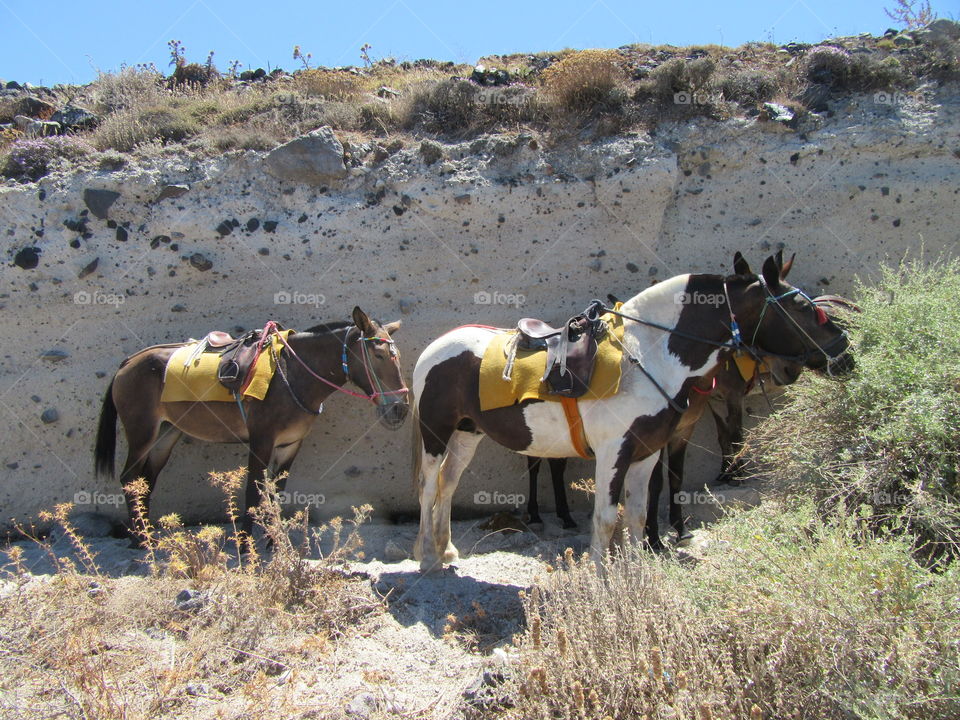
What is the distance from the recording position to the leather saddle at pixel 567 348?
4.73m

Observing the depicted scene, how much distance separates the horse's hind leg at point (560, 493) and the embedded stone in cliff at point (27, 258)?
17.3ft

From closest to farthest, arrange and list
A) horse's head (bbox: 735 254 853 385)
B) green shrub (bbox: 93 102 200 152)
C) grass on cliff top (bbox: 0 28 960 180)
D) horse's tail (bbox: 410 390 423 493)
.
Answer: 1. horse's head (bbox: 735 254 853 385)
2. horse's tail (bbox: 410 390 423 493)
3. grass on cliff top (bbox: 0 28 960 180)
4. green shrub (bbox: 93 102 200 152)

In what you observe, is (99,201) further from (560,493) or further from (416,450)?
(560,493)

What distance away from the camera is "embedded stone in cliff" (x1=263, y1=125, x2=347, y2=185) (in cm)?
720

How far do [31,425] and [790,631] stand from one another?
6.79m

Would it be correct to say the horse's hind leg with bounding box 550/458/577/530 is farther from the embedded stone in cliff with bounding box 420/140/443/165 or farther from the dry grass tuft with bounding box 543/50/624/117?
the dry grass tuft with bounding box 543/50/624/117

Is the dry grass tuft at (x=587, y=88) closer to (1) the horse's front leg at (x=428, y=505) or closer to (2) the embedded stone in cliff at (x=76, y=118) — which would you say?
(1) the horse's front leg at (x=428, y=505)

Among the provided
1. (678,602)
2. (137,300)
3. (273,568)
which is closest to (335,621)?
(273,568)

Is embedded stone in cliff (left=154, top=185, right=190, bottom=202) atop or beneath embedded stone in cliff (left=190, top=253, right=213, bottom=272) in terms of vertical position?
atop

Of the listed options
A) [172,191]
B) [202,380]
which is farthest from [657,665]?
[172,191]

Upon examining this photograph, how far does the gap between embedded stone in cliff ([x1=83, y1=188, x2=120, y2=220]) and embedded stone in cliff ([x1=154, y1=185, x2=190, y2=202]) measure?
0.45 metres

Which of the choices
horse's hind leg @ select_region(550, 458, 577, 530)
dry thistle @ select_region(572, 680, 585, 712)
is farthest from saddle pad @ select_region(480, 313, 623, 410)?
dry thistle @ select_region(572, 680, 585, 712)

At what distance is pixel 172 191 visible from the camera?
7156mm

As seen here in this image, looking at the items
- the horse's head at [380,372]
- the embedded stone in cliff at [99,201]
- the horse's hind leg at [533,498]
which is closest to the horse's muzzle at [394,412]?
the horse's head at [380,372]
